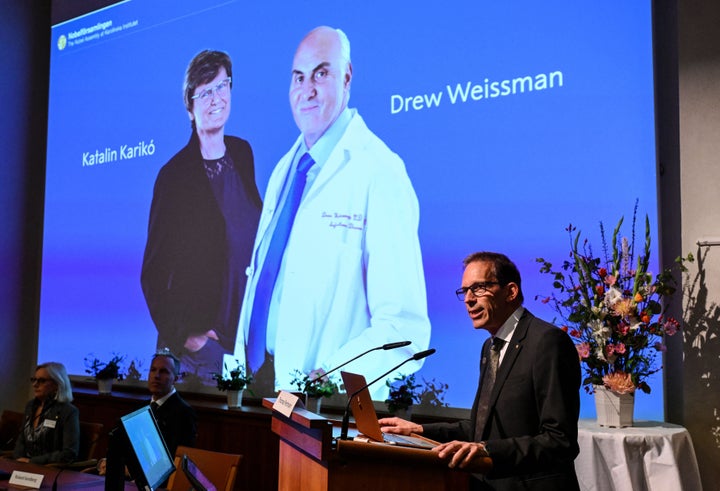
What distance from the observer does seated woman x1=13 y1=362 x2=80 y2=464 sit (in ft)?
15.0

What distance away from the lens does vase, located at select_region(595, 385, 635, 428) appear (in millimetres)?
3574

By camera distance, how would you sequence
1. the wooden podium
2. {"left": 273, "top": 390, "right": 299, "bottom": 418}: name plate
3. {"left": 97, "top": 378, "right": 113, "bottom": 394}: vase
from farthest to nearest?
1. {"left": 97, "top": 378, "right": 113, "bottom": 394}: vase
2. {"left": 273, "top": 390, "right": 299, "bottom": 418}: name plate
3. the wooden podium

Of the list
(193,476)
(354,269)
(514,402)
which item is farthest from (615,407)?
(193,476)

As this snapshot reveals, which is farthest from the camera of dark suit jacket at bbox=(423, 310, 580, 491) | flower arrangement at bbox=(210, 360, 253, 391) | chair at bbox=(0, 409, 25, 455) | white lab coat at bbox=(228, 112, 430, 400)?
chair at bbox=(0, 409, 25, 455)

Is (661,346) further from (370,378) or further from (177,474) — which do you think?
(177,474)

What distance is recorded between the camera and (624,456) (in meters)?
3.41

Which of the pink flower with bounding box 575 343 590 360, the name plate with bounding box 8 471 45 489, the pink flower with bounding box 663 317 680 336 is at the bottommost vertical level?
the name plate with bounding box 8 471 45 489

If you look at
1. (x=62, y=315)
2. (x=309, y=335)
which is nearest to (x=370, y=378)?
(x=309, y=335)

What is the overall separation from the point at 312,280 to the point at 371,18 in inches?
71.9

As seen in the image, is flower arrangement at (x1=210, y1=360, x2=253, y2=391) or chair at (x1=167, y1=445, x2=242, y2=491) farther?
flower arrangement at (x1=210, y1=360, x2=253, y2=391)

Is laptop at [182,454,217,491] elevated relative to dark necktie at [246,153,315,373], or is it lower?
lower

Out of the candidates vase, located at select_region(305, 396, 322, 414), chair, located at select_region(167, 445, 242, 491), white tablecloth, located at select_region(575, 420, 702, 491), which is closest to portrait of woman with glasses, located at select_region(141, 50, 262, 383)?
vase, located at select_region(305, 396, 322, 414)

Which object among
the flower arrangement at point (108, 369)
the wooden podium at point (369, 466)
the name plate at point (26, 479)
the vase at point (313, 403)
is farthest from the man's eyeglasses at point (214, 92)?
the wooden podium at point (369, 466)

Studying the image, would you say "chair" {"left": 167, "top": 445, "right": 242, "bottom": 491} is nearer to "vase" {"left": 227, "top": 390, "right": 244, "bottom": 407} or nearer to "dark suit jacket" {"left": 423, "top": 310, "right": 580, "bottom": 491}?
"dark suit jacket" {"left": 423, "top": 310, "right": 580, "bottom": 491}
